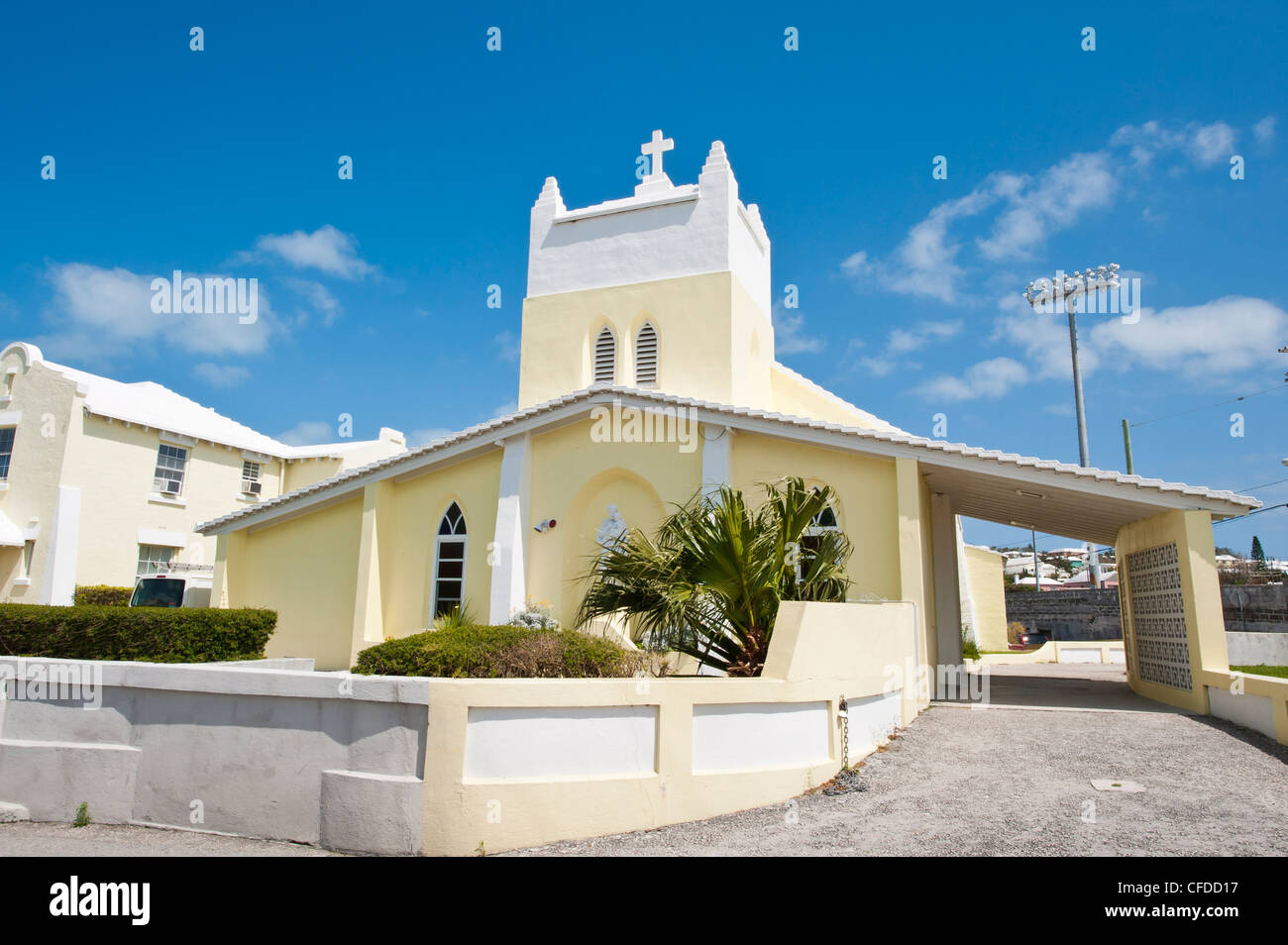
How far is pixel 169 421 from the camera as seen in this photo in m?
24.3

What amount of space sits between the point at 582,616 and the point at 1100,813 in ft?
17.8

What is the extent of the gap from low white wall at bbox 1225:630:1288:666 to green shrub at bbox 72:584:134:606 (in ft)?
88.5

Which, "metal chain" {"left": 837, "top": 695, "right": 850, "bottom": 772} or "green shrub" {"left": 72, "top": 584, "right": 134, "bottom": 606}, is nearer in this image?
"metal chain" {"left": 837, "top": 695, "right": 850, "bottom": 772}

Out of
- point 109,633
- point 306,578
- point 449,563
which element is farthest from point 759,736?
point 306,578

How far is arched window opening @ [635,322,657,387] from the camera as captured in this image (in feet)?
65.1

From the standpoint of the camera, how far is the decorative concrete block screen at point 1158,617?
12578 millimetres

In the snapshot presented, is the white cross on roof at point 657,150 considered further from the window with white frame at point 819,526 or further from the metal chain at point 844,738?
the metal chain at point 844,738

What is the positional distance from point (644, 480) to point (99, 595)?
14.6 m

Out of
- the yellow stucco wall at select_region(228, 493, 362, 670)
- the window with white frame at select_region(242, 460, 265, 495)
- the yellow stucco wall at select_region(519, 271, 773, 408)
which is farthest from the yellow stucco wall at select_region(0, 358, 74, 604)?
the yellow stucco wall at select_region(519, 271, 773, 408)

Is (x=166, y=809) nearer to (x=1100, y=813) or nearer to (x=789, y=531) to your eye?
(x=789, y=531)

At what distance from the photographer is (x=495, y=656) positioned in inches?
300

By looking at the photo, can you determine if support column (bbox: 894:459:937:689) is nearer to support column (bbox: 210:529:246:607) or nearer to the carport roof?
the carport roof

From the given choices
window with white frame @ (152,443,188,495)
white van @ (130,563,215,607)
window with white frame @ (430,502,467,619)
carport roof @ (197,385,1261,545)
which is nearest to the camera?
carport roof @ (197,385,1261,545)

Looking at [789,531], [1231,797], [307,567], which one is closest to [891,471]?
[789,531]
